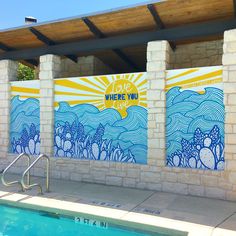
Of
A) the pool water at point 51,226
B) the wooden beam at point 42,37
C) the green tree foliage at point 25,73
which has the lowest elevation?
the pool water at point 51,226

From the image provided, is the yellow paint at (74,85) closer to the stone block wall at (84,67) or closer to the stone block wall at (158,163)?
the stone block wall at (158,163)

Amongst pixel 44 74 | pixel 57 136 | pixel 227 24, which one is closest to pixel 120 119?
pixel 57 136

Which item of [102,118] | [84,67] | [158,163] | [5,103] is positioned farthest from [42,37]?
[158,163]

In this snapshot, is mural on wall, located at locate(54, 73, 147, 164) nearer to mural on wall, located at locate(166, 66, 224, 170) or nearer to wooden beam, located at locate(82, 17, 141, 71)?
mural on wall, located at locate(166, 66, 224, 170)

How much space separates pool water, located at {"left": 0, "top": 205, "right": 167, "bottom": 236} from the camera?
6.80 meters

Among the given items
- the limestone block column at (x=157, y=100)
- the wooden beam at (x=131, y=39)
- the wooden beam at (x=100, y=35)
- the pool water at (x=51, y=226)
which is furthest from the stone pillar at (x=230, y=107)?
the wooden beam at (x=100, y=35)

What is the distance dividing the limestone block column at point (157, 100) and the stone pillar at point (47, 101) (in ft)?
11.5

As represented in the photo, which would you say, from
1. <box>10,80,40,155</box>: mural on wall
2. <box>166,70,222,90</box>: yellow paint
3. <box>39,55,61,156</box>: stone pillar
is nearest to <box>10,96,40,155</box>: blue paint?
<box>10,80,40,155</box>: mural on wall

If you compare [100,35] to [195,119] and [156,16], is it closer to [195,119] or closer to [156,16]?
[156,16]

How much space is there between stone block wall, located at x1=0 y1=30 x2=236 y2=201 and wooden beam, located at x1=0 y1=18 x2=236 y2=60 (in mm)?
357

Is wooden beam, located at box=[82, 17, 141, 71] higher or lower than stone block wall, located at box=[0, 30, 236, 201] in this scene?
higher

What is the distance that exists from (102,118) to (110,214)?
146 inches

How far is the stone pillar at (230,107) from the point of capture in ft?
26.5

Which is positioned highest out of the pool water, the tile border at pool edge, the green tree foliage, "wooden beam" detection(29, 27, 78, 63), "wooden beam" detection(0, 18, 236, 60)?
the green tree foliage
